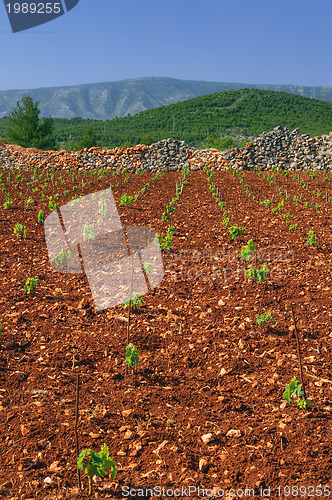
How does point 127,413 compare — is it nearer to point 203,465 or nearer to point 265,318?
point 203,465

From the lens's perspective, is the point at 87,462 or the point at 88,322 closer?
the point at 87,462

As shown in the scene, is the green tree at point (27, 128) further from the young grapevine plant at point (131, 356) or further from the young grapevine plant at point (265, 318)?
the young grapevine plant at point (131, 356)

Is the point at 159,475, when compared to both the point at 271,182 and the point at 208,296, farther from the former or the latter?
the point at 271,182

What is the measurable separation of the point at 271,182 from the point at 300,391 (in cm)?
1352

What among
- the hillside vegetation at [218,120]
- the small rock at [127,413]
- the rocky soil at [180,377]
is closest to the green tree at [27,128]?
the hillside vegetation at [218,120]

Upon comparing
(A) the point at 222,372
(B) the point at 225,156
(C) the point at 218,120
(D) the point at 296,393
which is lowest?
(A) the point at 222,372

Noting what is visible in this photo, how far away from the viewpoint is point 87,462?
10.3 feet

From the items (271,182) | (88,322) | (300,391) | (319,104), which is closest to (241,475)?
(300,391)

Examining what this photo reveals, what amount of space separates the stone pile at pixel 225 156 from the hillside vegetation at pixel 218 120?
5327cm

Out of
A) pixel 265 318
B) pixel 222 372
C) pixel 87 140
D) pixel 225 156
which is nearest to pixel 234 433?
pixel 222 372

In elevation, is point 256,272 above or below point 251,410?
above

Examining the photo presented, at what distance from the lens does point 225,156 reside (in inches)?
837

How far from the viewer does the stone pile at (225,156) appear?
21.2 metres

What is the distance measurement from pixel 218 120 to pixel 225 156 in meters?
73.4
